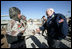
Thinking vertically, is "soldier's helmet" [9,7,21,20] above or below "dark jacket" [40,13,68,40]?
above

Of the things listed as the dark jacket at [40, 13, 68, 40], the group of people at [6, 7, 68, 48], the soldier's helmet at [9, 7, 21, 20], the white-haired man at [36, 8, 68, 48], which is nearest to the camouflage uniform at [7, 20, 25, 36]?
the group of people at [6, 7, 68, 48]

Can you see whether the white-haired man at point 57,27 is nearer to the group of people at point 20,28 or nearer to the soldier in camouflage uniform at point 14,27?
the group of people at point 20,28

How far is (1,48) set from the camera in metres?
3.86

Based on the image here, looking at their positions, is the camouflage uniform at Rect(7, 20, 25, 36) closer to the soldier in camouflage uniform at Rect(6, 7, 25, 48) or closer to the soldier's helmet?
the soldier in camouflage uniform at Rect(6, 7, 25, 48)

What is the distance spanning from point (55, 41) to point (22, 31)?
142cm

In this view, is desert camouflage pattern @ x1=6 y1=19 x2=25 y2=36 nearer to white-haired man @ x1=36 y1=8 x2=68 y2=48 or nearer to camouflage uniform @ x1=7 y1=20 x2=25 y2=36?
camouflage uniform @ x1=7 y1=20 x2=25 y2=36

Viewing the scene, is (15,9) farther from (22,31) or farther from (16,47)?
(16,47)

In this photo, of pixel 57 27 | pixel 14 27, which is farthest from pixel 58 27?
pixel 14 27

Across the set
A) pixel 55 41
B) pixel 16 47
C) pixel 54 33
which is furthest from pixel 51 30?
pixel 16 47

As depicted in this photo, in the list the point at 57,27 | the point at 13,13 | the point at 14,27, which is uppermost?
the point at 13,13

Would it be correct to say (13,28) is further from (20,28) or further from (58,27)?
(58,27)

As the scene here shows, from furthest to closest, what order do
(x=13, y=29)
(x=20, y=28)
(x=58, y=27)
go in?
(x=58, y=27) < (x=20, y=28) < (x=13, y=29)

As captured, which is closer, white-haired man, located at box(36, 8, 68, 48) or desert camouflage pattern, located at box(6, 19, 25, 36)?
desert camouflage pattern, located at box(6, 19, 25, 36)

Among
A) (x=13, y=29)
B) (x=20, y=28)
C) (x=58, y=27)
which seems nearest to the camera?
(x=13, y=29)
